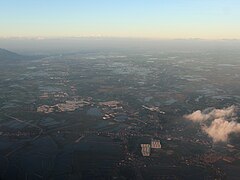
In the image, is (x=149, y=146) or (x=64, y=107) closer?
(x=149, y=146)

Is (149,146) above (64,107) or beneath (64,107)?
above

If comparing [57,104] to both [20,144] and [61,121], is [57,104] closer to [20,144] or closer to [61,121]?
[61,121]

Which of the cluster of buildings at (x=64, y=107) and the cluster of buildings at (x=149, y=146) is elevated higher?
the cluster of buildings at (x=149, y=146)

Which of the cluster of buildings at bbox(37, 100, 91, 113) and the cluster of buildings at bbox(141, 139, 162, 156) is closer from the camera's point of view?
the cluster of buildings at bbox(141, 139, 162, 156)

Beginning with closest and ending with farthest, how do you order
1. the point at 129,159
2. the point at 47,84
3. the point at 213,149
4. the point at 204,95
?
the point at 129,159
the point at 213,149
the point at 204,95
the point at 47,84

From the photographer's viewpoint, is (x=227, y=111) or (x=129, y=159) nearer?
(x=129, y=159)

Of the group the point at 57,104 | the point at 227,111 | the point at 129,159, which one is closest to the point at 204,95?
the point at 227,111

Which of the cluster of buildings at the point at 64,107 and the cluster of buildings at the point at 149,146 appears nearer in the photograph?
the cluster of buildings at the point at 149,146

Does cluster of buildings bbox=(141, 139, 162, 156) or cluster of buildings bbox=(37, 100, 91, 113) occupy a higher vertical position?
cluster of buildings bbox=(141, 139, 162, 156)
